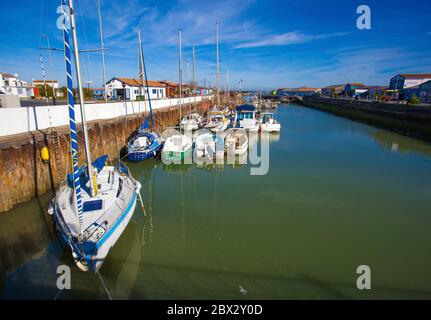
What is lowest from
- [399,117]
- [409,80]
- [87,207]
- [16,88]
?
[87,207]

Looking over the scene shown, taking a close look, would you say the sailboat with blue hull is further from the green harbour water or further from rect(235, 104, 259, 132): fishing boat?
rect(235, 104, 259, 132): fishing boat

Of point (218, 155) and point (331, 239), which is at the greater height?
point (218, 155)

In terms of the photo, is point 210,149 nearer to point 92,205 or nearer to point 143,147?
point 143,147

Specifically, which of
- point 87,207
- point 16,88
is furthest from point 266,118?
point 16,88

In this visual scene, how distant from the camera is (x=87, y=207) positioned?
745 centimetres

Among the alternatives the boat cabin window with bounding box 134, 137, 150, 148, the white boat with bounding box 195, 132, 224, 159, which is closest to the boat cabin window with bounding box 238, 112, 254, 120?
the white boat with bounding box 195, 132, 224, 159

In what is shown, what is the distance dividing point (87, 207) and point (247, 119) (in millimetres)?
23209

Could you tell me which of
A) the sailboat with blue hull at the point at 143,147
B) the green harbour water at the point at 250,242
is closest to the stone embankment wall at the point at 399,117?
the green harbour water at the point at 250,242

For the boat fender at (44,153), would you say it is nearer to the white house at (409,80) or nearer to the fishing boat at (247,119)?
the fishing boat at (247,119)

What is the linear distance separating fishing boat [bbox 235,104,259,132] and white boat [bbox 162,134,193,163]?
38.6 ft

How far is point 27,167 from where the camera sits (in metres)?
10.3
